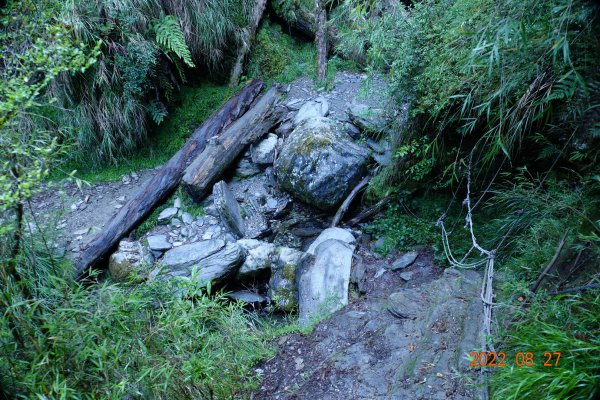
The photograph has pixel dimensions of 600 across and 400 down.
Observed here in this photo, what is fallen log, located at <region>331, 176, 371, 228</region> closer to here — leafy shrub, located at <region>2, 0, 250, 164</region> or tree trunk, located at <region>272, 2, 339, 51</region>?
leafy shrub, located at <region>2, 0, 250, 164</region>

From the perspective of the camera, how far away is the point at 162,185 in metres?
5.34

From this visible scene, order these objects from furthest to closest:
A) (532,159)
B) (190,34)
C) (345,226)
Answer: (190,34), (345,226), (532,159)

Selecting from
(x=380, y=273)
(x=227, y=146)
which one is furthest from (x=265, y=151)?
(x=380, y=273)

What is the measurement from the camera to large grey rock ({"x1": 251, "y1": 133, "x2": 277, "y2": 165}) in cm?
544

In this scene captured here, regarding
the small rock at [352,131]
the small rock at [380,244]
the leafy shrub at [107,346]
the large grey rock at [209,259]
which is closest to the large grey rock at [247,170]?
the large grey rock at [209,259]

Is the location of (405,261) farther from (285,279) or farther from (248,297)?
(248,297)

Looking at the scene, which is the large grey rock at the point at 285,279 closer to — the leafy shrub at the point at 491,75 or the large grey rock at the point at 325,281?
the large grey rock at the point at 325,281

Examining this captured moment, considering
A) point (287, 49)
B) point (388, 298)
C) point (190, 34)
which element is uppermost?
point (190, 34)

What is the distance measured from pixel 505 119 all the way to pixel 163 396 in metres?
2.59

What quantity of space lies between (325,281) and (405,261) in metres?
0.75

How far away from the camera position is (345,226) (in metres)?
4.77

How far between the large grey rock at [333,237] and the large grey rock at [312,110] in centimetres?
149

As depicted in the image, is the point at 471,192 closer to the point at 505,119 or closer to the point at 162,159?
the point at 505,119

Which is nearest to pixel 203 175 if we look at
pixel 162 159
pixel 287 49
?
pixel 162 159
